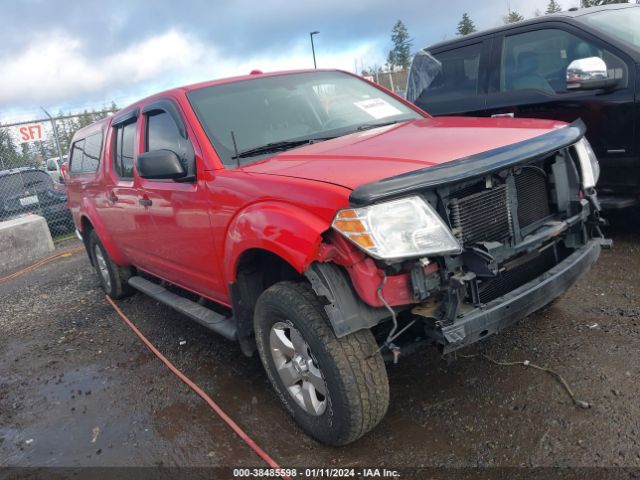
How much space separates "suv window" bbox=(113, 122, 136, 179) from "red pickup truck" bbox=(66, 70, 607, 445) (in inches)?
19.5

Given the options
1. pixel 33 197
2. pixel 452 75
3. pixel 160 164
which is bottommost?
pixel 33 197

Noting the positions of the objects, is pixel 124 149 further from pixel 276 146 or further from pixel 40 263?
pixel 40 263

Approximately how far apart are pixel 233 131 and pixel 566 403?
2408 mm

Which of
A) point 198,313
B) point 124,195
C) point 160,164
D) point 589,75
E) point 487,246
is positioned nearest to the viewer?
point 487,246

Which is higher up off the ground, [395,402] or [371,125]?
[371,125]

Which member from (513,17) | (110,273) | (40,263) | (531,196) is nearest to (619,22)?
(531,196)

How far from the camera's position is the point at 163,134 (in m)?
3.81

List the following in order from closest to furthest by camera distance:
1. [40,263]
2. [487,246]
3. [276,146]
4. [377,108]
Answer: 1. [487,246]
2. [276,146]
3. [377,108]
4. [40,263]

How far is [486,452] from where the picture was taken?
248cm

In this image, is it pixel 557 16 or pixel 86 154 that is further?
pixel 86 154

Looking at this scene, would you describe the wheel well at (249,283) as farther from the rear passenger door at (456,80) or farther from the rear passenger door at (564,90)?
the rear passenger door at (456,80)

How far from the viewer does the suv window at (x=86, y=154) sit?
17.3 feet

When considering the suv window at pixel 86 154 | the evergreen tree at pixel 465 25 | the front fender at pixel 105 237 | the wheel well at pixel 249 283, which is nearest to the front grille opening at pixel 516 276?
the wheel well at pixel 249 283

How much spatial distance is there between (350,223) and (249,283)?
1.10 meters
